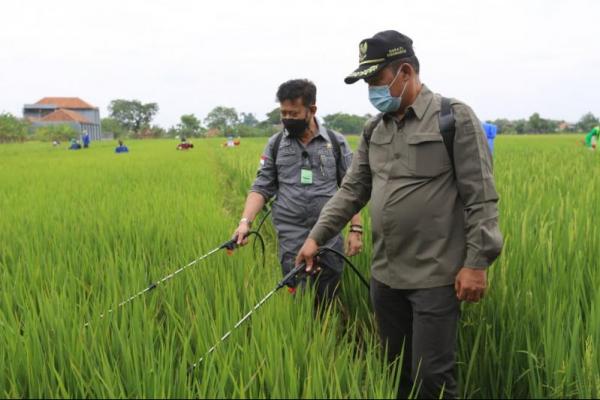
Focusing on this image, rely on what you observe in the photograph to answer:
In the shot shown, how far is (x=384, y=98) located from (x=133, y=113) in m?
91.2

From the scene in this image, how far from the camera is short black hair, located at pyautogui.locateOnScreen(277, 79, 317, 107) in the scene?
2305mm

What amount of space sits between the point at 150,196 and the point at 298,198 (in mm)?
3211

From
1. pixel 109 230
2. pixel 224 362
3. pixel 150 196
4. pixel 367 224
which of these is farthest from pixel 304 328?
pixel 150 196

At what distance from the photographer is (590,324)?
4.92 ft

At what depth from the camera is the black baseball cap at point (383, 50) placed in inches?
61.2

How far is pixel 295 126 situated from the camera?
239cm

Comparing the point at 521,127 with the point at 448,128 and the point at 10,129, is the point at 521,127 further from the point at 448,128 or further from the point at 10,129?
the point at 448,128

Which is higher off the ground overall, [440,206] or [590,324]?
[440,206]

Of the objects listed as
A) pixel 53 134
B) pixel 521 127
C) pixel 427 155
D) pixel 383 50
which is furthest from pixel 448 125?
Answer: pixel 521 127

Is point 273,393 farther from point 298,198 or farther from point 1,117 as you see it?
point 1,117

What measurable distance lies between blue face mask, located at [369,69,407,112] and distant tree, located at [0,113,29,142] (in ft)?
152

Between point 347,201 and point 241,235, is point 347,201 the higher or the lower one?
the higher one

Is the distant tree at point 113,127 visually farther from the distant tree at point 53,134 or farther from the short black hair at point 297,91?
the short black hair at point 297,91

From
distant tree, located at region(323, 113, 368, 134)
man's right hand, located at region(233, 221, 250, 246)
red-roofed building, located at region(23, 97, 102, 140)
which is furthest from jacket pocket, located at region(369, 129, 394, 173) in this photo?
red-roofed building, located at region(23, 97, 102, 140)
